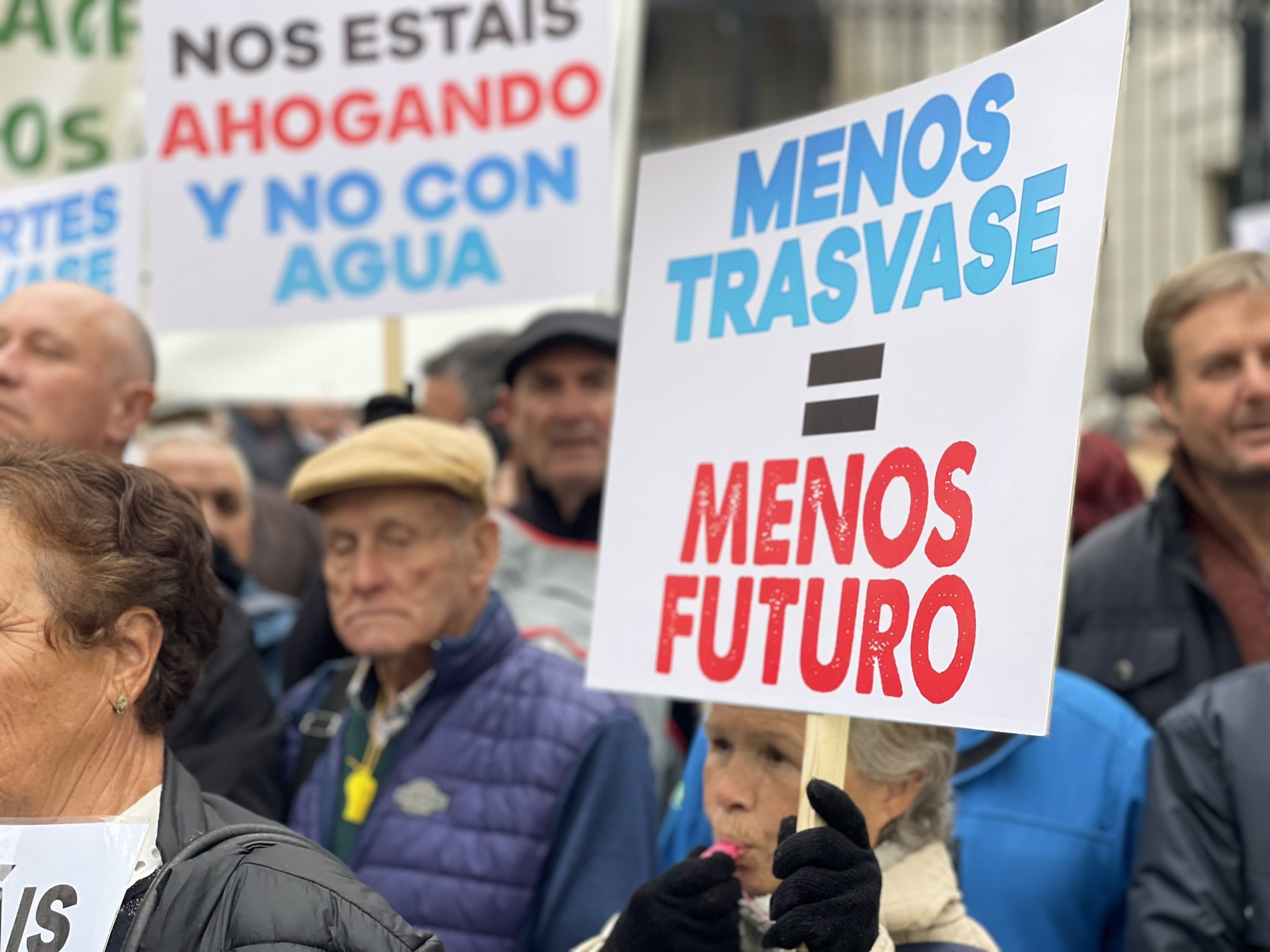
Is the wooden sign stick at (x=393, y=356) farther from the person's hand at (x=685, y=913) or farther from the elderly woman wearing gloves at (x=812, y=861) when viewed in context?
the person's hand at (x=685, y=913)

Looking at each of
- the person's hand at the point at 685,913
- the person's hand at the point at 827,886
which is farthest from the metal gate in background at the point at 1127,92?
the person's hand at the point at 827,886

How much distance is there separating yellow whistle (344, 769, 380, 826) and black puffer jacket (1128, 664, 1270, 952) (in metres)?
1.36

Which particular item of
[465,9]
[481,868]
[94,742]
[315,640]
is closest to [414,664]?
[481,868]

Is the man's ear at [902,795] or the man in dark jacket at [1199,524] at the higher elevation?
the man in dark jacket at [1199,524]

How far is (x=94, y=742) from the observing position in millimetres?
2168

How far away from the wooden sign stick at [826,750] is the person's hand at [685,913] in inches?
6.6

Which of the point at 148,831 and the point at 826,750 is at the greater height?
the point at 826,750

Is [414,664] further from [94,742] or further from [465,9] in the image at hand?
[465,9]

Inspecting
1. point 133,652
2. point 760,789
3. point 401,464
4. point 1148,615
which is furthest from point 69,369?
point 1148,615

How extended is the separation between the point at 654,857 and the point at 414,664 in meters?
0.60

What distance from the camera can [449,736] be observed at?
3.22m

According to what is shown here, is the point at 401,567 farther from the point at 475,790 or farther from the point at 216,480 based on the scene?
the point at 216,480

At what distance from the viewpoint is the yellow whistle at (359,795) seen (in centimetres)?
320

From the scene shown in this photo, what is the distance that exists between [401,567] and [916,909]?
4.29 ft
